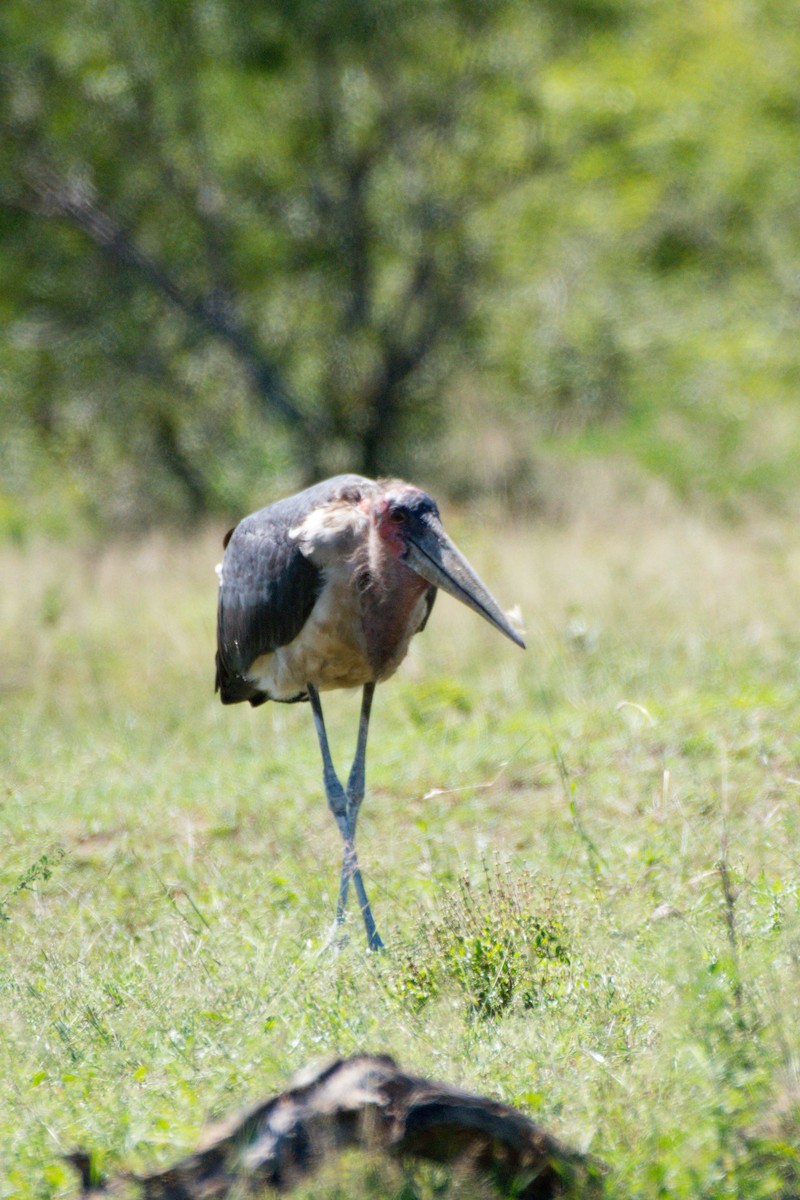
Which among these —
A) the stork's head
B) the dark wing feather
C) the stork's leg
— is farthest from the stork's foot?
the dark wing feather

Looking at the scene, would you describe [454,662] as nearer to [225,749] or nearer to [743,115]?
[225,749]

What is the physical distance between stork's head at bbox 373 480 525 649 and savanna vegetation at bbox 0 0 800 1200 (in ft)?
2.29

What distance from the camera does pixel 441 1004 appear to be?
3699mm

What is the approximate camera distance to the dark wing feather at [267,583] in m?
5.14

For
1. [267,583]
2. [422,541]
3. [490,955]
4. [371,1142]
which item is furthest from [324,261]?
[371,1142]

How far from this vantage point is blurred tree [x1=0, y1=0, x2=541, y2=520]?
42.4 feet

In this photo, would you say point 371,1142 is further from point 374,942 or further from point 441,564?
point 441,564

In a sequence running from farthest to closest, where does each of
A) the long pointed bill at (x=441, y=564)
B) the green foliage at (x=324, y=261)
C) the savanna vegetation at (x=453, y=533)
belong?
the green foliage at (x=324, y=261), the long pointed bill at (x=441, y=564), the savanna vegetation at (x=453, y=533)

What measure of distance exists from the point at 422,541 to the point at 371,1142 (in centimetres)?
247

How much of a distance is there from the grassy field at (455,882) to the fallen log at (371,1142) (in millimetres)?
86

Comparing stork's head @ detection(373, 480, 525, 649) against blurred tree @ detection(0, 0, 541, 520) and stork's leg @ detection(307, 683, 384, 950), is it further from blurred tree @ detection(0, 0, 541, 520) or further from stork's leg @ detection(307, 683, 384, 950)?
blurred tree @ detection(0, 0, 541, 520)

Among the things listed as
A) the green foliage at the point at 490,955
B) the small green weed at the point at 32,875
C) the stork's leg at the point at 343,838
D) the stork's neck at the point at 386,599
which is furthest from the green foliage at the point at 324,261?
the green foliage at the point at 490,955

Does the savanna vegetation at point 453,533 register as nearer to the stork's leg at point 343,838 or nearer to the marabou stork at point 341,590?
the stork's leg at point 343,838

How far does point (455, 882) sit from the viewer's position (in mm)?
4852
